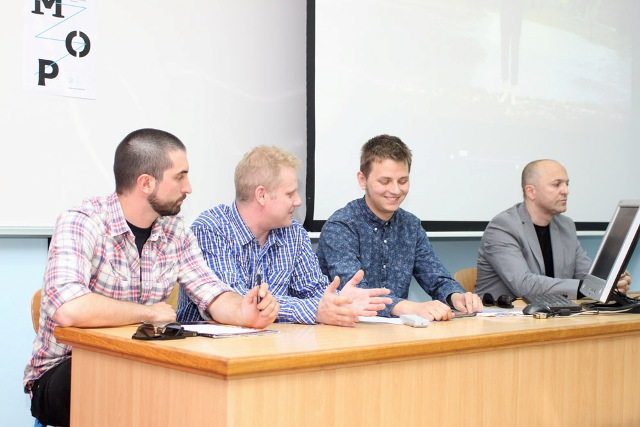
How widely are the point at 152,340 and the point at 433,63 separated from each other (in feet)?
9.25

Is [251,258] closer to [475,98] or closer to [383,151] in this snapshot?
[383,151]

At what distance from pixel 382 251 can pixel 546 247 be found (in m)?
0.97

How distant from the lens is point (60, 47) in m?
3.31

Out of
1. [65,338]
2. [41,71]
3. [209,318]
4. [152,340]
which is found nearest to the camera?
[152,340]

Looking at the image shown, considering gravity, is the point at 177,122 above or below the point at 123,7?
below

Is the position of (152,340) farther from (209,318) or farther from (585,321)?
(585,321)

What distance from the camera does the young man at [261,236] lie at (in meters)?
2.91

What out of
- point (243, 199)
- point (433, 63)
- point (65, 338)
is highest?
point (433, 63)

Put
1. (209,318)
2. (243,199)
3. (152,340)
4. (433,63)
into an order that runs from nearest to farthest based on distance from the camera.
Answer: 1. (152,340)
2. (209,318)
3. (243,199)
4. (433,63)

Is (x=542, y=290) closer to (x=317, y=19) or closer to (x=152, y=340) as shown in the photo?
(x=317, y=19)

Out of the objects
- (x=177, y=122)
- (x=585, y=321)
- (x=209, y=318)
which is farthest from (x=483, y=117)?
(x=209, y=318)

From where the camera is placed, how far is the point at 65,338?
7.60 feet

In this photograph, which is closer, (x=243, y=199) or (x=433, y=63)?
(x=243, y=199)

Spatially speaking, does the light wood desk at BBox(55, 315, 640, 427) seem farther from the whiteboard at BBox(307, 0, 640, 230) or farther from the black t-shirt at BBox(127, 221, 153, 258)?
the whiteboard at BBox(307, 0, 640, 230)
